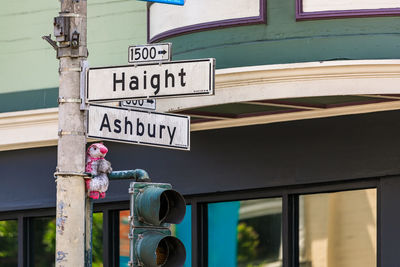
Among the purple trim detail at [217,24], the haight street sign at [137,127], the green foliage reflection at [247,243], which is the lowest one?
the green foliage reflection at [247,243]

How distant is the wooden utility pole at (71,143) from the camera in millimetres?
7633

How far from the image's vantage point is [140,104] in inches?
336

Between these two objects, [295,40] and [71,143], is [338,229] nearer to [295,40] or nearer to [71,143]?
[295,40]

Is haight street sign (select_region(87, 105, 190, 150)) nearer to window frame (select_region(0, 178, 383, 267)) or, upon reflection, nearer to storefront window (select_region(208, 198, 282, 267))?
window frame (select_region(0, 178, 383, 267))

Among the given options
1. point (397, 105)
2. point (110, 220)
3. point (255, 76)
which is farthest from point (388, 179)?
point (110, 220)

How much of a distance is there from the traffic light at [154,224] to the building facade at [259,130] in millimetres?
3795

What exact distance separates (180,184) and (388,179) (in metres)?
2.76

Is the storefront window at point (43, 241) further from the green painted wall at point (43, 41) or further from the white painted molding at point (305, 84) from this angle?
the white painted molding at point (305, 84)

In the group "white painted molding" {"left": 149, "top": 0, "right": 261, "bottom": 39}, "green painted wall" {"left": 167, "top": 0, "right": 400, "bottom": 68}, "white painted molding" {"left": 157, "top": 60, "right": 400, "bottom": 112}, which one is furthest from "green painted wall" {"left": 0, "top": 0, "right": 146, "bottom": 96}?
"white painted molding" {"left": 157, "top": 60, "right": 400, "bottom": 112}

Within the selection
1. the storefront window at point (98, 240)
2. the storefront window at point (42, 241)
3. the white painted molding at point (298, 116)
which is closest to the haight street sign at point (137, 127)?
the white painted molding at point (298, 116)

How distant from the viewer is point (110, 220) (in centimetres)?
1423

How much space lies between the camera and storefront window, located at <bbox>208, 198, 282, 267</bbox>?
12.8 metres

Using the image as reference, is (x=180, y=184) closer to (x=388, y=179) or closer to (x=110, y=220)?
(x=110, y=220)

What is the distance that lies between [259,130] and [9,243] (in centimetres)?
462
